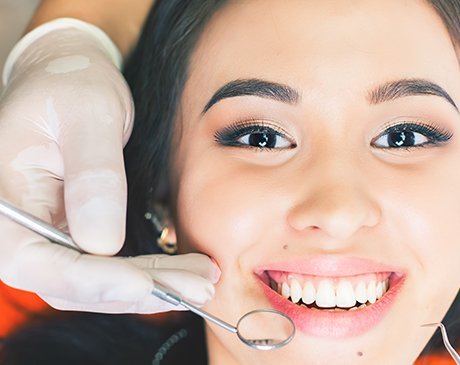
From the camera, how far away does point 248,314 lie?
1261 millimetres

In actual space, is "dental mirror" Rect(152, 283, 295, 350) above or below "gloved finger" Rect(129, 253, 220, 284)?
below

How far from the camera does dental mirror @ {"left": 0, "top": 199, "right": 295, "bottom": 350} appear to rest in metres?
1.10

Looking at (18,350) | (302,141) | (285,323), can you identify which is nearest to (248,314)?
(285,323)

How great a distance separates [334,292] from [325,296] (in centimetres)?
2

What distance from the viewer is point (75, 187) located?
117 cm

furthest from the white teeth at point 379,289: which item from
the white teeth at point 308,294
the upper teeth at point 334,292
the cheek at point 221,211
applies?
the cheek at point 221,211

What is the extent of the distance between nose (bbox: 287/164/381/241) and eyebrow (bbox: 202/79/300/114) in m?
0.15

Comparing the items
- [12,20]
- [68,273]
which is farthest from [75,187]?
[12,20]

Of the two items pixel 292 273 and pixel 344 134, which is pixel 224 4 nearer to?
pixel 344 134

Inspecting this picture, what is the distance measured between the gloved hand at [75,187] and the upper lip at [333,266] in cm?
14

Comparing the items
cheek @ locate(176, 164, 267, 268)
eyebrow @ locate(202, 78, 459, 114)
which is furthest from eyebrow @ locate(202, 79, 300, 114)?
cheek @ locate(176, 164, 267, 268)

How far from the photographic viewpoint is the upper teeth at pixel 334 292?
126 cm

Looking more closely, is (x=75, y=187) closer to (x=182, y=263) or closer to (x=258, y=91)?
(x=182, y=263)

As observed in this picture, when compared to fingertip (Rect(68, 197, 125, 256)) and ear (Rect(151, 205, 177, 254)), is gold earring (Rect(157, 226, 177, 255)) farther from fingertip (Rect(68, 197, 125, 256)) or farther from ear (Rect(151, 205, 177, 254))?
fingertip (Rect(68, 197, 125, 256))
